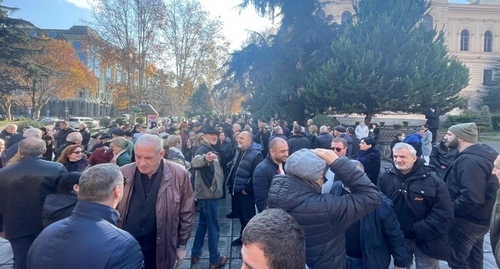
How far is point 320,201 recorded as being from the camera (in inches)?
91.0

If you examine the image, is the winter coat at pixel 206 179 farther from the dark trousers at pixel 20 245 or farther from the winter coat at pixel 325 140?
the winter coat at pixel 325 140

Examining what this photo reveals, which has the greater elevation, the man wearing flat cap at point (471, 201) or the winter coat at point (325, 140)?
the winter coat at point (325, 140)

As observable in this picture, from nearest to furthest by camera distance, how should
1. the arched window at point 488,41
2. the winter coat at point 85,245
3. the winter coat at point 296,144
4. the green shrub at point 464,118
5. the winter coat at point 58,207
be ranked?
the winter coat at point 85,245 < the winter coat at point 58,207 < the winter coat at point 296,144 < the green shrub at point 464,118 < the arched window at point 488,41

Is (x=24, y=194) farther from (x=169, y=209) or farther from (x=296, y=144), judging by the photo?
(x=296, y=144)

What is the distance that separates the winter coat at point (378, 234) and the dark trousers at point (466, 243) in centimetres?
88

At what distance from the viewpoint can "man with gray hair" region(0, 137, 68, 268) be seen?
3277 mm

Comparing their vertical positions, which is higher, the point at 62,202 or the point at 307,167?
the point at 307,167

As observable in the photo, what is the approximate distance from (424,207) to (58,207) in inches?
135

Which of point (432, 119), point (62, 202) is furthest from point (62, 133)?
point (432, 119)

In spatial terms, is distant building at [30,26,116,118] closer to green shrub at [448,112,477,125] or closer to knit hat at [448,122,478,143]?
green shrub at [448,112,477,125]

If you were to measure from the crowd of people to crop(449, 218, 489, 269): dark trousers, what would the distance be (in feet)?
0.04

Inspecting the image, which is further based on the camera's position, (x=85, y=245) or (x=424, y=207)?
(x=424, y=207)

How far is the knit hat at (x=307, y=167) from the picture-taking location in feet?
7.62

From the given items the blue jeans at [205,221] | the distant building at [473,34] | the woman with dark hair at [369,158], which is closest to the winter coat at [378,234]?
the blue jeans at [205,221]
